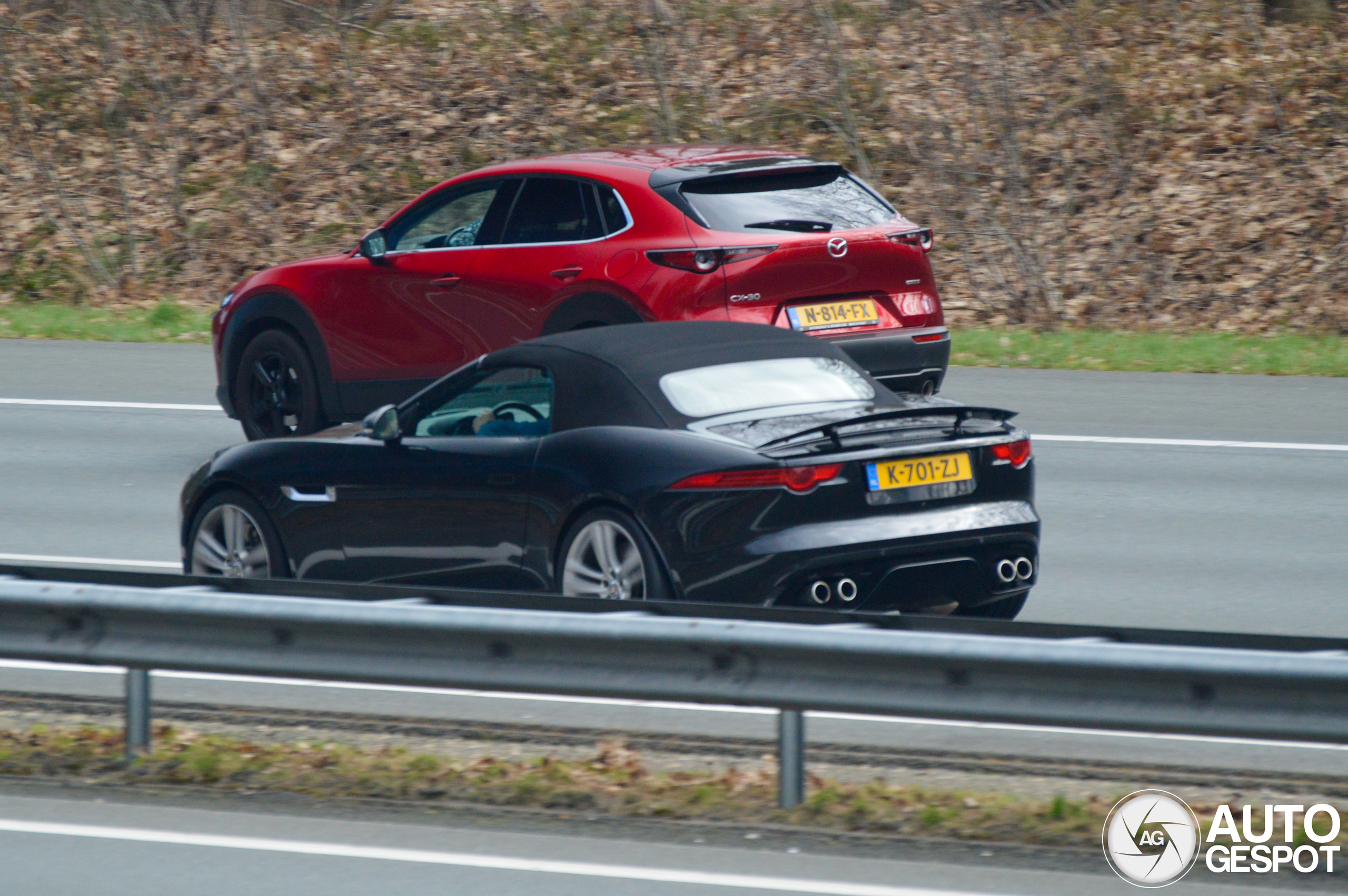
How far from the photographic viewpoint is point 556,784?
623 centimetres

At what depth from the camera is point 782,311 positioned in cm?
1084

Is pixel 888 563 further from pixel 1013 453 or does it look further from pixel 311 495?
pixel 311 495

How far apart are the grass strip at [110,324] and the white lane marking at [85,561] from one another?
840 cm

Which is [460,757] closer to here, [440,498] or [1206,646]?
[440,498]

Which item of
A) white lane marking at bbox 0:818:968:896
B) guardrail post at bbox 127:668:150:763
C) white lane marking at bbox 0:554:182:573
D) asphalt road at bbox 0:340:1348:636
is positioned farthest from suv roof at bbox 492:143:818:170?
white lane marking at bbox 0:818:968:896

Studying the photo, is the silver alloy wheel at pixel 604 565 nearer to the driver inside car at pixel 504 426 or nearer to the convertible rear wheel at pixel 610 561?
the convertible rear wheel at pixel 610 561

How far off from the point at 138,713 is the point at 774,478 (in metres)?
2.44

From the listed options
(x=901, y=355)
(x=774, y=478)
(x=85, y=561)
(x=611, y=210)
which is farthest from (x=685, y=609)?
(x=611, y=210)

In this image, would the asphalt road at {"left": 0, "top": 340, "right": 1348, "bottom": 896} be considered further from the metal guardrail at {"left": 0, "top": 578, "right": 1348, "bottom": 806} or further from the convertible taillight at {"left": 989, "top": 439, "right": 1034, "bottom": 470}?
the convertible taillight at {"left": 989, "top": 439, "right": 1034, "bottom": 470}

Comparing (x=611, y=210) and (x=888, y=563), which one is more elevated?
(x=611, y=210)

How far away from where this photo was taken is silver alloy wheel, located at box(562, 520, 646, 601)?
745cm

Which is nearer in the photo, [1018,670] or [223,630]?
[1018,670]

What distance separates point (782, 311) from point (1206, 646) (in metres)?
Result: 5.47

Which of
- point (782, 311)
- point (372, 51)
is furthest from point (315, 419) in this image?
point (372, 51)
